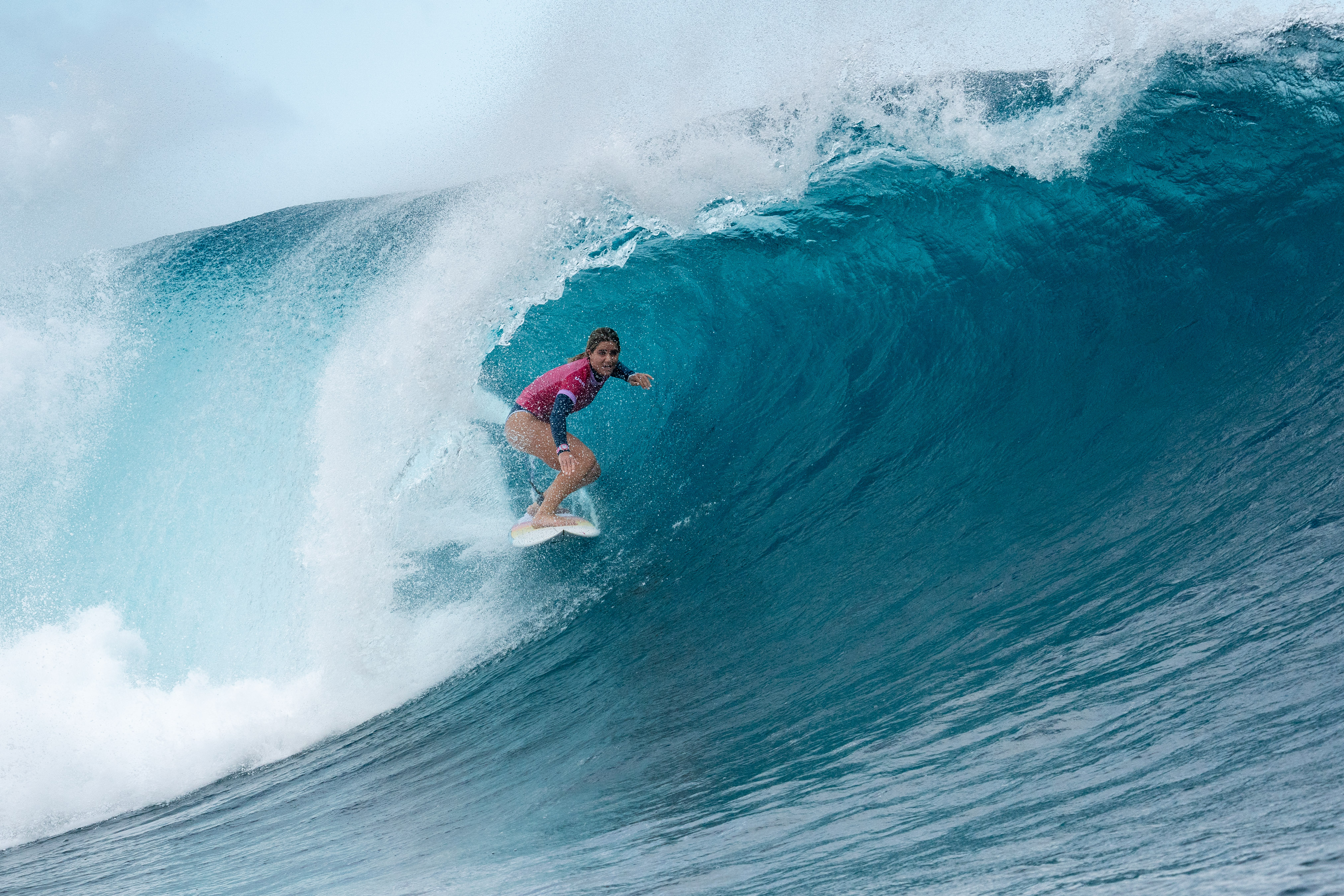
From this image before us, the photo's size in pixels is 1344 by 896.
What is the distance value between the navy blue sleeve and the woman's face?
233mm

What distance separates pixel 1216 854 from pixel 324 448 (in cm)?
544

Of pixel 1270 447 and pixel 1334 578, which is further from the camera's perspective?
pixel 1270 447

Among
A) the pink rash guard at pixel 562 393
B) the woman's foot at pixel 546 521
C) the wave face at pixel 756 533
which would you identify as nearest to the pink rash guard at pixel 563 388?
the pink rash guard at pixel 562 393

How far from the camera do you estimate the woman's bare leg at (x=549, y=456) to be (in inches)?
197

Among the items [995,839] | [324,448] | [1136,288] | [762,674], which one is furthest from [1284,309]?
[324,448]

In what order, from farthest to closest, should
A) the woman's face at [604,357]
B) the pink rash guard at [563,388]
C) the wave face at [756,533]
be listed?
the pink rash guard at [563,388]
the woman's face at [604,357]
the wave face at [756,533]

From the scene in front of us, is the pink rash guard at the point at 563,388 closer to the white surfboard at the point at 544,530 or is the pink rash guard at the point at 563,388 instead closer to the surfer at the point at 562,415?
the surfer at the point at 562,415

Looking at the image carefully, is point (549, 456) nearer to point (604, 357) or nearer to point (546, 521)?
point (546, 521)

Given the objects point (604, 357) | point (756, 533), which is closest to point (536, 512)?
point (604, 357)

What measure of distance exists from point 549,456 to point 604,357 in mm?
931

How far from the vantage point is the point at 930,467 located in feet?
16.1

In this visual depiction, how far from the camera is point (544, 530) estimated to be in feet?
16.8

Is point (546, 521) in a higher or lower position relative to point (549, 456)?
lower

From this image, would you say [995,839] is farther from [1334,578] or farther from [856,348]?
[856,348]
